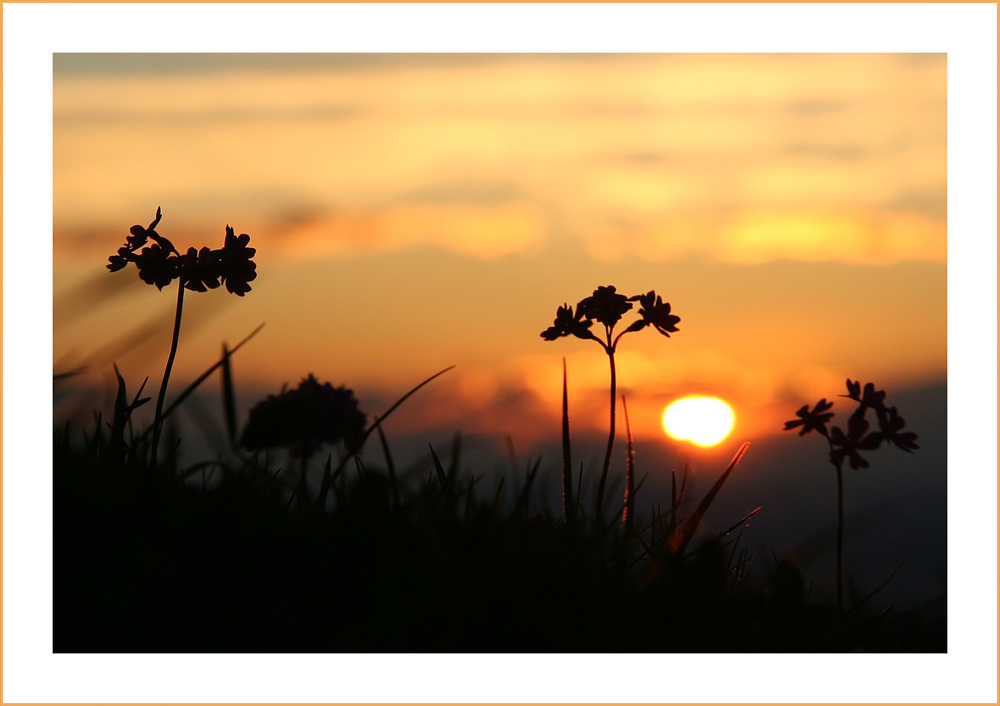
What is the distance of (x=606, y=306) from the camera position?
3.24 metres

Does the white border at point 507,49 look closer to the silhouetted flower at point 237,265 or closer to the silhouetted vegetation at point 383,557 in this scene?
the silhouetted vegetation at point 383,557

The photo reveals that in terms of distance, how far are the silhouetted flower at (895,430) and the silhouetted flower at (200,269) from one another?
2.71 metres

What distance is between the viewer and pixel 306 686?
2811 mm

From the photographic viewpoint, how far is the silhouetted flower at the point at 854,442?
3.11 meters

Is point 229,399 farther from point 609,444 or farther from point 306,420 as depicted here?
point 609,444

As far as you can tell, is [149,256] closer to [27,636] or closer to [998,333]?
[27,636]

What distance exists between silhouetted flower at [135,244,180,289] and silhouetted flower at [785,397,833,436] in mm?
2543

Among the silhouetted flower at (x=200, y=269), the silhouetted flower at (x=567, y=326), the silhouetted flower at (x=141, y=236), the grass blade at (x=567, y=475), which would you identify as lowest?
the grass blade at (x=567, y=475)

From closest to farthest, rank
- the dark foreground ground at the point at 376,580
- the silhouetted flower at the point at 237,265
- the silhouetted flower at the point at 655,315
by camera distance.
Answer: the dark foreground ground at the point at 376,580 → the silhouetted flower at the point at 655,315 → the silhouetted flower at the point at 237,265

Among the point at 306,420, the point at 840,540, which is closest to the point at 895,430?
the point at 840,540

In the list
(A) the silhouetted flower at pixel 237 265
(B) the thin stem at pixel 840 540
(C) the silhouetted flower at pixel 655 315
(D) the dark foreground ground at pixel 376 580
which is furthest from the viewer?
(A) the silhouetted flower at pixel 237 265

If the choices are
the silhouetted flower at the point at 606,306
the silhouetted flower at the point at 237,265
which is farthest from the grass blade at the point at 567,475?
the silhouetted flower at the point at 237,265

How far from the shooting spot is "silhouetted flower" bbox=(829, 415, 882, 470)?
3.11m

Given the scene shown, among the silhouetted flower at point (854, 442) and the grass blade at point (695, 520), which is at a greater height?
the silhouetted flower at point (854, 442)
